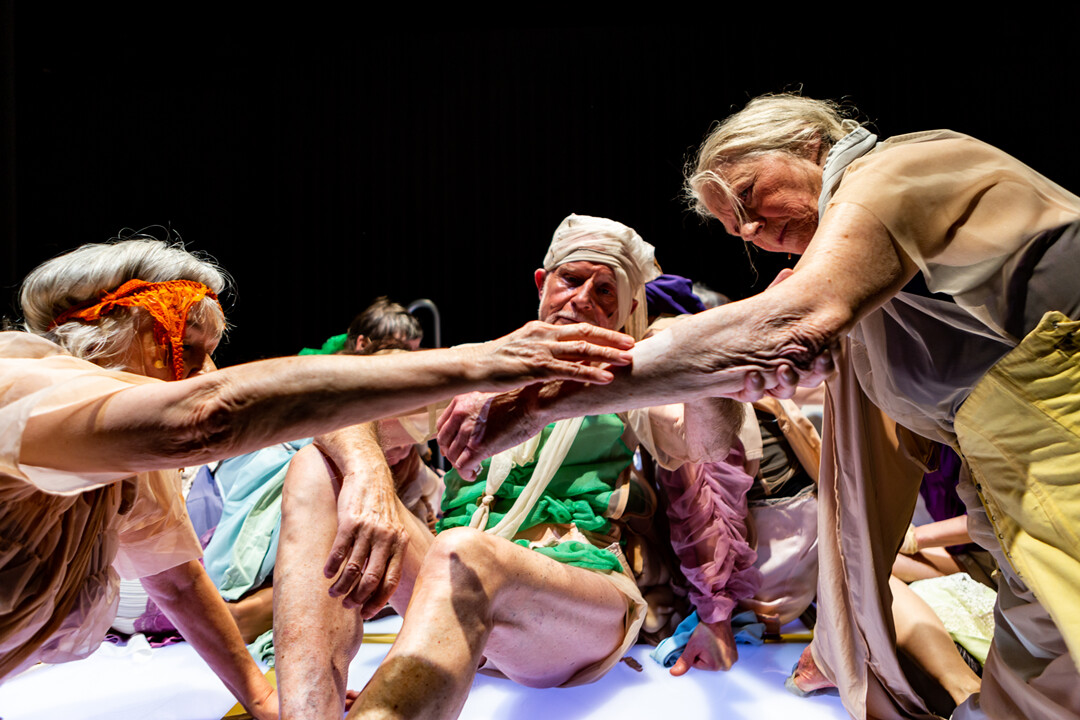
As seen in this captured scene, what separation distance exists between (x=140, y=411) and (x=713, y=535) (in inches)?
66.9

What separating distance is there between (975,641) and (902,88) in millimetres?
3224

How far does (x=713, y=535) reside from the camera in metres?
2.16

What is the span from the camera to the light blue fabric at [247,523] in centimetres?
251

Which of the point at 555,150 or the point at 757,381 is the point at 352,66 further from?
the point at 757,381

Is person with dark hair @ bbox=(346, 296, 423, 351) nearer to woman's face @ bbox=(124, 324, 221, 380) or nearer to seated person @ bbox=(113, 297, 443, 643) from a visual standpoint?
seated person @ bbox=(113, 297, 443, 643)

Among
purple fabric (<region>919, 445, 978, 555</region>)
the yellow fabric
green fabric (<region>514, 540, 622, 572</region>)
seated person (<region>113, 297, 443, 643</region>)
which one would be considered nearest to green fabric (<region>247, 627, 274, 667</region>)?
seated person (<region>113, 297, 443, 643</region>)

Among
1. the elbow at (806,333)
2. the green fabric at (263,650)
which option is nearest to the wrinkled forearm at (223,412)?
the elbow at (806,333)

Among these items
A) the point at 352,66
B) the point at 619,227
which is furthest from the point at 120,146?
the point at 619,227

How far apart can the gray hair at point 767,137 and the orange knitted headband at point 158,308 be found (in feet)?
3.86

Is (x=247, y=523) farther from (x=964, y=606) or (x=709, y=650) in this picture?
(x=964, y=606)

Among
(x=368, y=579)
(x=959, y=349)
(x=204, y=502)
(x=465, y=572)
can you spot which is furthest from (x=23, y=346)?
(x=204, y=502)

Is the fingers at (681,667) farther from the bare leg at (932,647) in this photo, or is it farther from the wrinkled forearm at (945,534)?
the wrinkled forearm at (945,534)

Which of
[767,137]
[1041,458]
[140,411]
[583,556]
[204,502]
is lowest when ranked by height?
[204,502]

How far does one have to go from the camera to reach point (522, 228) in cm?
468
